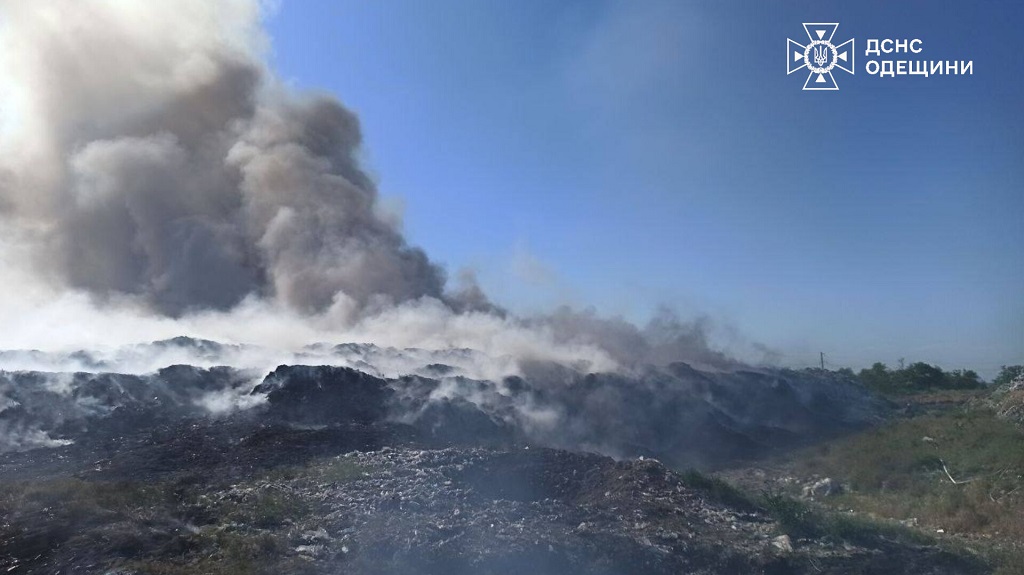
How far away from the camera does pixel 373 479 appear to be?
1719 centimetres

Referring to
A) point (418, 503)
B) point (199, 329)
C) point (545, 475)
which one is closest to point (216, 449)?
point (418, 503)

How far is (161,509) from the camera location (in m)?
14.4

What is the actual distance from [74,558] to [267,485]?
5126mm

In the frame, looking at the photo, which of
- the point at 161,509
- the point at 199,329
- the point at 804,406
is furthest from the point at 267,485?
the point at 804,406

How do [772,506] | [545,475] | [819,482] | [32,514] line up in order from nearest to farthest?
[32,514] < [772,506] < [545,475] < [819,482]

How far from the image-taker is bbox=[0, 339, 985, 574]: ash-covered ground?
12.8 m

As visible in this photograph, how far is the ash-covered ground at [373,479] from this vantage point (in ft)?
42.1

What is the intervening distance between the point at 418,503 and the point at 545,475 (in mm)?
3975

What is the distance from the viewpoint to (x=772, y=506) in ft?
54.3

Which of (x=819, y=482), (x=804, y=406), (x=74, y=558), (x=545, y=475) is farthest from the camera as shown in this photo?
(x=804, y=406)

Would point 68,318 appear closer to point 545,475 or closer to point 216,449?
point 216,449

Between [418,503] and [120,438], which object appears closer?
[418,503]

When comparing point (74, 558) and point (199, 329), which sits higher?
point (199, 329)

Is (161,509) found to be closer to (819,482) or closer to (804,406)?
(819,482)
